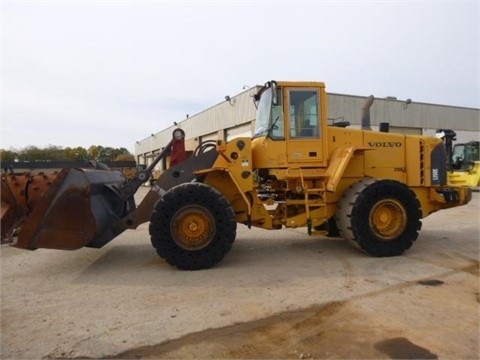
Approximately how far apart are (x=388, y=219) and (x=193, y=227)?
3260 millimetres

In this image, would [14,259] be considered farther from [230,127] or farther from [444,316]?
[230,127]

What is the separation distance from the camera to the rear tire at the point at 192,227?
19.6ft

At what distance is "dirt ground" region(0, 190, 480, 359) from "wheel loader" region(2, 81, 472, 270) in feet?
1.67

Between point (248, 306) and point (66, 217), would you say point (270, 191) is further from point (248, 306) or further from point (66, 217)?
point (66, 217)

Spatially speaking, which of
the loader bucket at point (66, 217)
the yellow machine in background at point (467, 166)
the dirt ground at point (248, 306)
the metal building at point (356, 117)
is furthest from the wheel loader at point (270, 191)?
the metal building at point (356, 117)

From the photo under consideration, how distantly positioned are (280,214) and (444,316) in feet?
10.6

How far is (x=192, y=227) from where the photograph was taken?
605 centimetres

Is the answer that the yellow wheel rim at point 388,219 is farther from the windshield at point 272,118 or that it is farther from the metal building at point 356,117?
the metal building at point 356,117

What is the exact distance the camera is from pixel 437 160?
24.7ft

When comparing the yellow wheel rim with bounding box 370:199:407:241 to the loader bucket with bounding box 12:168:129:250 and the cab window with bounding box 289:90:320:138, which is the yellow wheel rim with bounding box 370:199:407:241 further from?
the loader bucket with bounding box 12:168:129:250

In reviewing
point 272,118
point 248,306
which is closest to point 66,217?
point 248,306

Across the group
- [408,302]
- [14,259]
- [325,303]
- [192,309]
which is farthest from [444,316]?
[14,259]

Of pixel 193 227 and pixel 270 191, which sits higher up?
pixel 270 191

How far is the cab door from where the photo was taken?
6789mm
